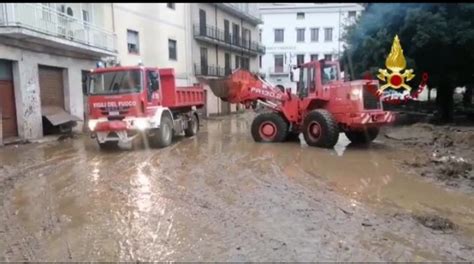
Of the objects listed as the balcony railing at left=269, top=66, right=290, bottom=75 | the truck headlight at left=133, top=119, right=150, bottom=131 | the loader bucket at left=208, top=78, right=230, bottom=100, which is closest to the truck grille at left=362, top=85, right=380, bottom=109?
the loader bucket at left=208, top=78, right=230, bottom=100

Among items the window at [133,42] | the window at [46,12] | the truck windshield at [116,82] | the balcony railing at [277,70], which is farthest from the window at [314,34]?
the truck windshield at [116,82]

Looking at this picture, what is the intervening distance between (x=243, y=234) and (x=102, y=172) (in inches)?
199

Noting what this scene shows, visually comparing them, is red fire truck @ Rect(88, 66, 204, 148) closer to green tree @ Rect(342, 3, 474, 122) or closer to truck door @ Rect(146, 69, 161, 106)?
truck door @ Rect(146, 69, 161, 106)

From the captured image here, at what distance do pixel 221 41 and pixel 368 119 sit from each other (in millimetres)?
23918

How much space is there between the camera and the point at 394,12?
17.0 meters

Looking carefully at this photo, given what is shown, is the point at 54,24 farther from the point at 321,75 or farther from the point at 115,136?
the point at 321,75

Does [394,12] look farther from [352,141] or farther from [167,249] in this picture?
[167,249]

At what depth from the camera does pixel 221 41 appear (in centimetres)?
3409

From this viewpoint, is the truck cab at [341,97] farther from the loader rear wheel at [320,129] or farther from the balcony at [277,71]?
the balcony at [277,71]

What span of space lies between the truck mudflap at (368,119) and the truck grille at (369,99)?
26cm

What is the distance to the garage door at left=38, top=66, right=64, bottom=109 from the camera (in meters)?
16.3

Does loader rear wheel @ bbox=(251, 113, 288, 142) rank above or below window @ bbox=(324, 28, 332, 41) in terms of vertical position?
below

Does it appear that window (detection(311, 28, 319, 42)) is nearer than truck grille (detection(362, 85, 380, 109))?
No

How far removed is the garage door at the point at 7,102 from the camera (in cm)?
1434
